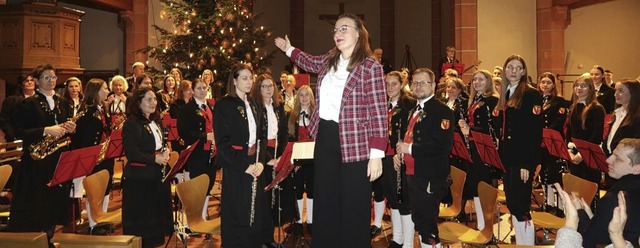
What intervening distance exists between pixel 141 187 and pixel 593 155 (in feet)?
13.6

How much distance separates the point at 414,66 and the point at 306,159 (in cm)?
1513

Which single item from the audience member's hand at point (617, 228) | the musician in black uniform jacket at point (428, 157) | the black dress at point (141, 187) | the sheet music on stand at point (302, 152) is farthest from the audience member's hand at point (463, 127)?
the audience member's hand at point (617, 228)

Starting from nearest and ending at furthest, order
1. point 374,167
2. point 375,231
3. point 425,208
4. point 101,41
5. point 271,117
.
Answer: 1. point 374,167
2. point 425,208
3. point 271,117
4. point 375,231
5. point 101,41

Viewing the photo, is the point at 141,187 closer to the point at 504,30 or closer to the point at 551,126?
the point at 551,126

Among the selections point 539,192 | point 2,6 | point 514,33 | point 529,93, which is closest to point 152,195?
point 529,93

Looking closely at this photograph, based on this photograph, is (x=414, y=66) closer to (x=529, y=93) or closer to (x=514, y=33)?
(x=514, y=33)

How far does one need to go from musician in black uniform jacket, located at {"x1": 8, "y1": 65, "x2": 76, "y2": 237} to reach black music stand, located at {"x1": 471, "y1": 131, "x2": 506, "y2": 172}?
3.92 metres

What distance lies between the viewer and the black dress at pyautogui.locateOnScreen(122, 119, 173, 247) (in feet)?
17.2

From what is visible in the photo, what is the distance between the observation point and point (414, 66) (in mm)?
19172

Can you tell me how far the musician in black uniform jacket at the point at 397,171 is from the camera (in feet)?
17.9

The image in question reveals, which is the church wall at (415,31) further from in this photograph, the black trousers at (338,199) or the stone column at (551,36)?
Result: the black trousers at (338,199)

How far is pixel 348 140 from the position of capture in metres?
3.35

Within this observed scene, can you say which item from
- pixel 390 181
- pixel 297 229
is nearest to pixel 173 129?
pixel 297 229

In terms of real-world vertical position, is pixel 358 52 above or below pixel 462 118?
above
